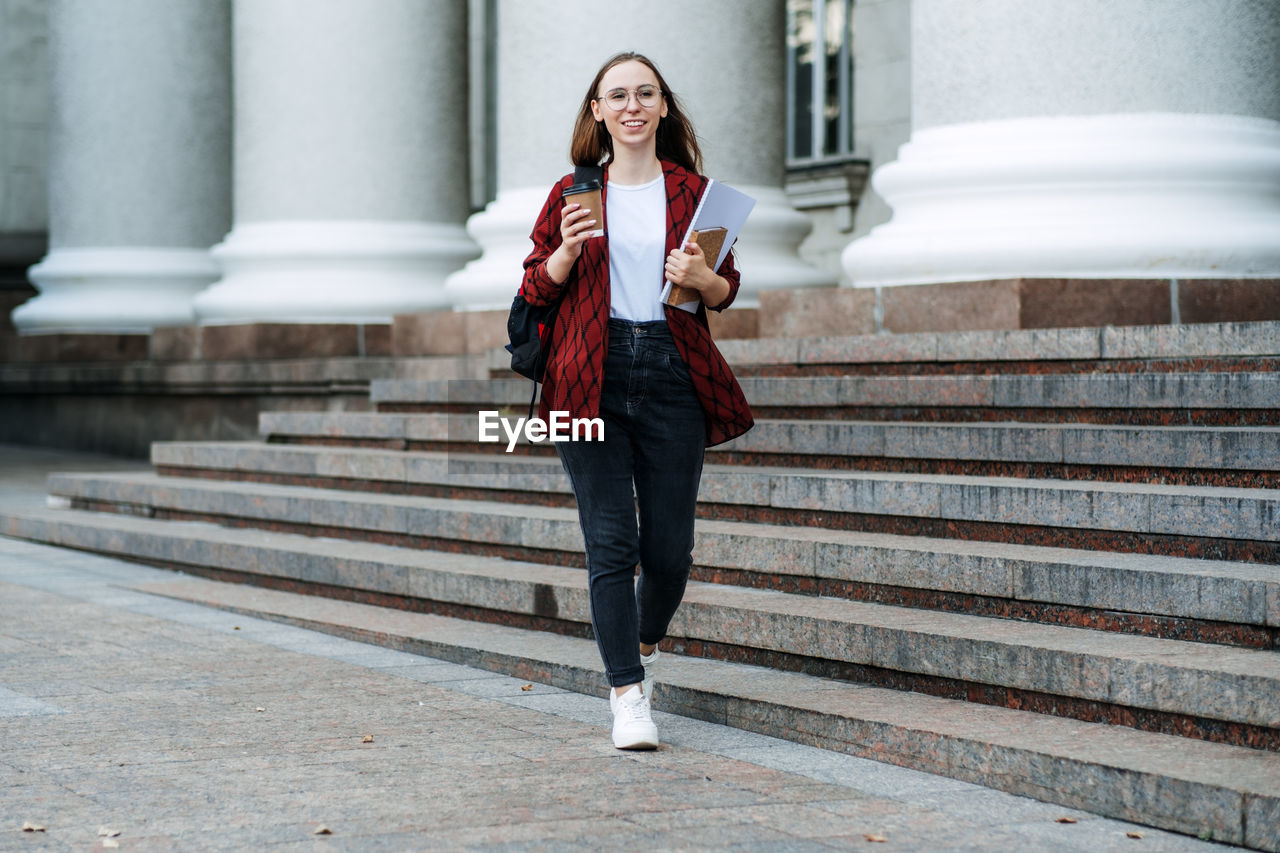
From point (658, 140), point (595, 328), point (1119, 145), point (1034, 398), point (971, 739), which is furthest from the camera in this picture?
point (1119, 145)

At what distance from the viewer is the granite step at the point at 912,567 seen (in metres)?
5.02

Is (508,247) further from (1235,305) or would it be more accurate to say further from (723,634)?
(723,634)

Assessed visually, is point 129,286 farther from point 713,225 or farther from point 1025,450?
point 713,225

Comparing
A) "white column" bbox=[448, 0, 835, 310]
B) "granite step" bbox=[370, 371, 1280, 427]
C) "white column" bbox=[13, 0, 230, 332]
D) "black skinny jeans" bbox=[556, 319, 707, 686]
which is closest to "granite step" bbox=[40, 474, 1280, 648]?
"granite step" bbox=[370, 371, 1280, 427]

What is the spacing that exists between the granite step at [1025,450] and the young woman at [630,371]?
1.75 m

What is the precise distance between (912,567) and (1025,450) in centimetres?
96

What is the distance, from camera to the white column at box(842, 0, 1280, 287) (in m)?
8.05

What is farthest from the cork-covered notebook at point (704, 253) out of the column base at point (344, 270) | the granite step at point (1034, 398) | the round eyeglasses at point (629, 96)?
the column base at point (344, 270)

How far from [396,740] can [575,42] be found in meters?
6.41

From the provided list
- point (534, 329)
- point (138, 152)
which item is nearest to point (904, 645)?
point (534, 329)

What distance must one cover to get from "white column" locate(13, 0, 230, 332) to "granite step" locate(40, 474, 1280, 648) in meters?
7.54

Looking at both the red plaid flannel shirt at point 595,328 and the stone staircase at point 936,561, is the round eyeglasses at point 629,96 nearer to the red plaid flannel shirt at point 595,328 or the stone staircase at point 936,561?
the red plaid flannel shirt at point 595,328

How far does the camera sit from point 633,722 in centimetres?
505

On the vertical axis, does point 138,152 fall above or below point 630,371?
above
